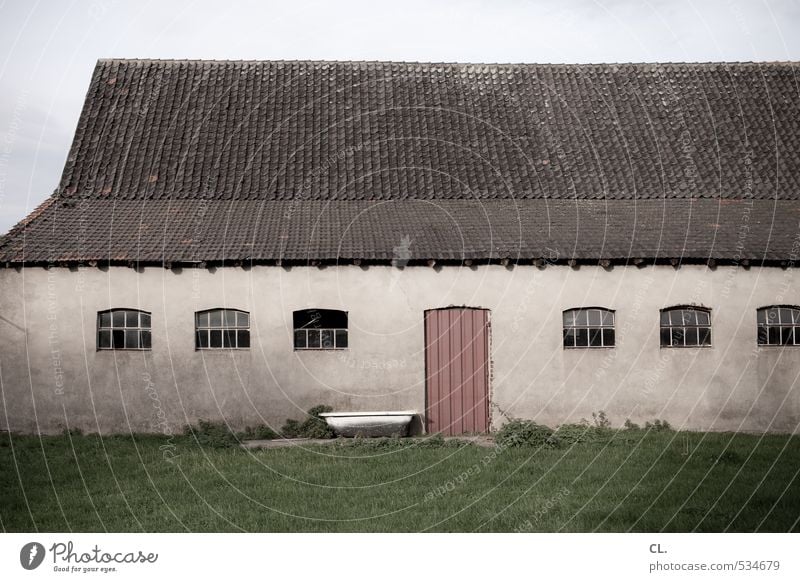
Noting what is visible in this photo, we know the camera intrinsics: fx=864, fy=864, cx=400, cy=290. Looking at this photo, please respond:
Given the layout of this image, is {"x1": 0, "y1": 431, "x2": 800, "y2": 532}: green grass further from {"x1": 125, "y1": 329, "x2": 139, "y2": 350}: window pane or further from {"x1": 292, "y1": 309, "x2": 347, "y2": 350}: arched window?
{"x1": 292, "y1": 309, "x2": 347, "y2": 350}: arched window

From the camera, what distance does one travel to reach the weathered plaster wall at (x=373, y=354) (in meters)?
17.3

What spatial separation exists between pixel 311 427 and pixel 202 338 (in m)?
2.91

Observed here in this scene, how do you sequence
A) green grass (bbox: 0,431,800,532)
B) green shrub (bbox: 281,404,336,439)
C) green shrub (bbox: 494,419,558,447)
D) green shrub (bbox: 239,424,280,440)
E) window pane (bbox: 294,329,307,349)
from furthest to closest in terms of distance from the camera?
window pane (bbox: 294,329,307,349), green shrub (bbox: 239,424,280,440), green shrub (bbox: 281,404,336,439), green shrub (bbox: 494,419,558,447), green grass (bbox: 0,431,800,532)

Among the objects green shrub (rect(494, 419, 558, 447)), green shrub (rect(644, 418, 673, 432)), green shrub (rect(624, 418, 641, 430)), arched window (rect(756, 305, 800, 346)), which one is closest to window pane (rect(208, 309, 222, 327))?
green shrub (rect(494, 419, 558, 447))

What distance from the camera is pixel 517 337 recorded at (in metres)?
17.6

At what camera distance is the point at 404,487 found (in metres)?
12.1

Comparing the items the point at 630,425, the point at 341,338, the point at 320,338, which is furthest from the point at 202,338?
the point at 630,425

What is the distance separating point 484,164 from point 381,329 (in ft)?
18.9

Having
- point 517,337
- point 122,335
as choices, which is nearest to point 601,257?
point 517,337

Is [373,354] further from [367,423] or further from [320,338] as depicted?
[367,423]

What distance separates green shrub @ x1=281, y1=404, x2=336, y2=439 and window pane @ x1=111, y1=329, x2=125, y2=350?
12.3 feet

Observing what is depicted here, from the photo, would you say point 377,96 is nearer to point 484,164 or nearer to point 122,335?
point 484,164
